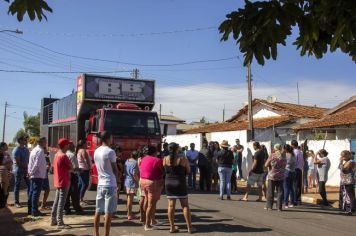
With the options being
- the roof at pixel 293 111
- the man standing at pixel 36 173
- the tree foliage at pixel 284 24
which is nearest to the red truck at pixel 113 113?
the man standing at pixel 36 173

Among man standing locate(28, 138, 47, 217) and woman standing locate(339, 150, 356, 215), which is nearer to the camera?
man standing locate(28, 138, 47, 217)

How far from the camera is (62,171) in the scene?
9648mm

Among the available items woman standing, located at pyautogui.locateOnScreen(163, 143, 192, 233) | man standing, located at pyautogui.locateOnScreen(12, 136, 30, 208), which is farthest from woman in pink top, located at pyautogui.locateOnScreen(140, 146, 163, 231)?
man standing, located at pyautogui.locateOnScreen(12, 136, 30, 208)

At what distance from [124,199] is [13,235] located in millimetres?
5041

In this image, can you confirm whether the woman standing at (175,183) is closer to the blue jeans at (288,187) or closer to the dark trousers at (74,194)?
the dark trousers at (74,194)

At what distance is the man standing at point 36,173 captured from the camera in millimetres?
10680

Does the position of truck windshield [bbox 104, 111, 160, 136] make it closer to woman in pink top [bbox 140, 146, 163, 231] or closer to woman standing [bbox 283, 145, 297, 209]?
woman standing [bbox 283, 145, 297, 209]

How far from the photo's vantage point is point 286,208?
1304 cm

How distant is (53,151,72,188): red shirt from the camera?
31.4ft

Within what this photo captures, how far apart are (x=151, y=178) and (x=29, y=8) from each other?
18.6 feet

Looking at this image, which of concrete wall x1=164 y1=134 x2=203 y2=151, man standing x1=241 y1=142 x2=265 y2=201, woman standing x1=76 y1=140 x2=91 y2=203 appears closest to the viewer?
woman standing x1=76 y1=140 x2=91 y2=203

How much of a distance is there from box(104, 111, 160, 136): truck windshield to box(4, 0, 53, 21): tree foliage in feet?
37.3

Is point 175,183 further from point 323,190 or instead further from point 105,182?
point 323,190

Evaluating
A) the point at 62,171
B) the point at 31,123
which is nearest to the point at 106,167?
the point at 62,171
